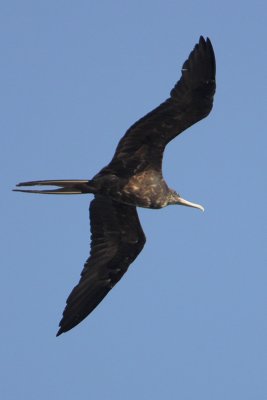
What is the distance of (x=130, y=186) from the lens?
12.9 m

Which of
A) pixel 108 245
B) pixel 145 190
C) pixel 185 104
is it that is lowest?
pixel 108 245

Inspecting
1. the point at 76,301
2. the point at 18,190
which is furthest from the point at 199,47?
the point at 76,301

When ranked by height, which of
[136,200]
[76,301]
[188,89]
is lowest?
[76,301]

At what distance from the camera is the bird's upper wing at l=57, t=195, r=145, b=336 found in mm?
13758

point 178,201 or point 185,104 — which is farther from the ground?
point 185,104

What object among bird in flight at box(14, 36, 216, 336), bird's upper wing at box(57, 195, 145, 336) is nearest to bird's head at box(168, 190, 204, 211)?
bird in flight at box(14, 36, 216, 336)

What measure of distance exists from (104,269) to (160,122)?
2.44 m

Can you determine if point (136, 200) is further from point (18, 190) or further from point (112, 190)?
point (18, 190)

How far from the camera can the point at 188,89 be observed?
12.3 m

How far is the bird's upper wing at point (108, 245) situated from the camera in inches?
542

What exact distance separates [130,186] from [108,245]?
4.66 feet

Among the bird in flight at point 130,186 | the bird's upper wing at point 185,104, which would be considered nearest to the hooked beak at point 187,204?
the bird in flight at point 130,186

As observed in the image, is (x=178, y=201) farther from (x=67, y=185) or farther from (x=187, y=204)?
(x=67, y=185)

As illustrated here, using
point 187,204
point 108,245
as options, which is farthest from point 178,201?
point 108,245
